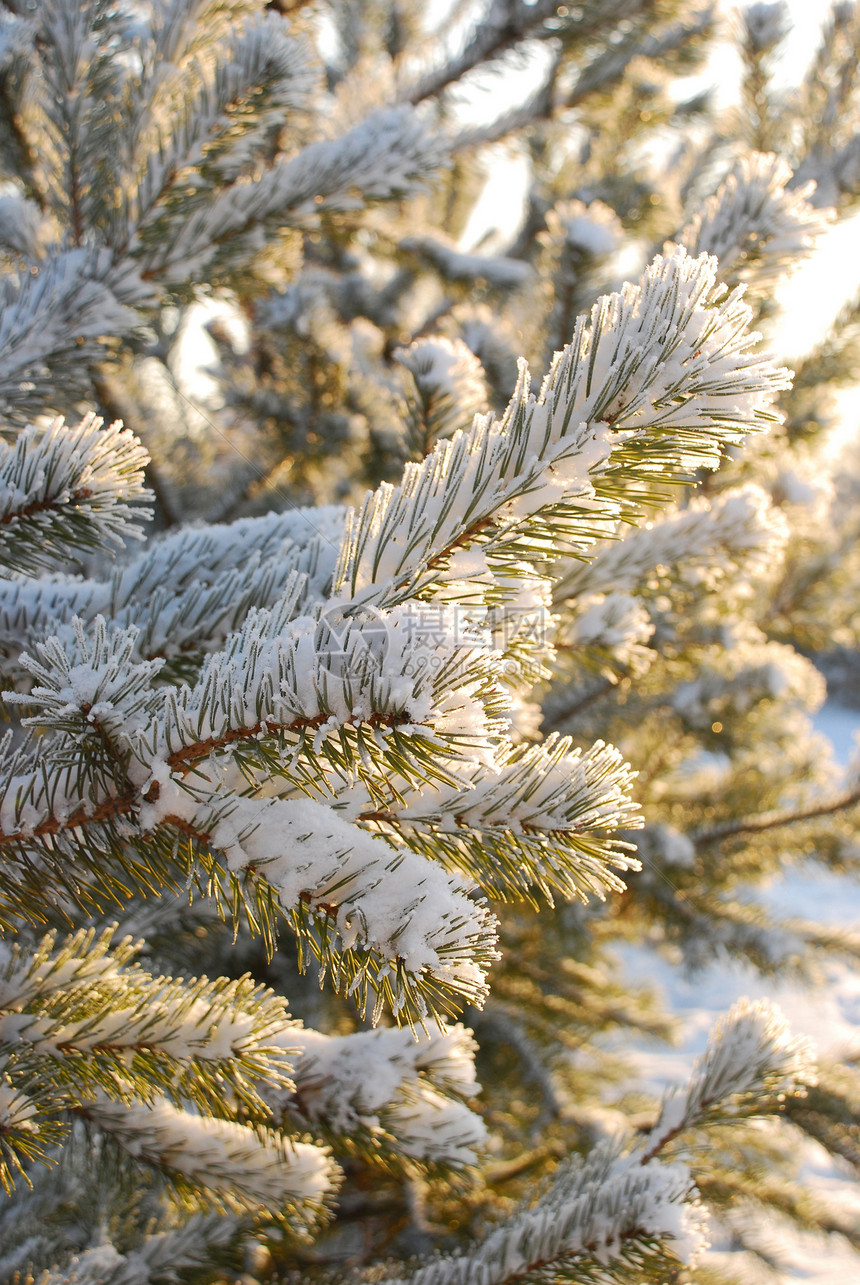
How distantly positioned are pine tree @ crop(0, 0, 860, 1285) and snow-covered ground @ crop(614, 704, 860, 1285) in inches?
11.3

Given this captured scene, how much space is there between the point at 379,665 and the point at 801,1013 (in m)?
6.11

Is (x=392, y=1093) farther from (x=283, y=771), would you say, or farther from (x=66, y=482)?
(x=66, y=482)

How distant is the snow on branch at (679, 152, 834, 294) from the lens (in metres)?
1.00

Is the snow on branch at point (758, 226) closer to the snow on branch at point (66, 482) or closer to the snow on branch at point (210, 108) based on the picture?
the snow on branch at point (210, 108)

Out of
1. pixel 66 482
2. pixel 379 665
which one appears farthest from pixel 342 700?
pixel 66 482

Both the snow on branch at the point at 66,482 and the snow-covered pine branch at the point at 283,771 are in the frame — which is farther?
the snow on branch at the point at 66,482

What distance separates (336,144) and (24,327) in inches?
23.8

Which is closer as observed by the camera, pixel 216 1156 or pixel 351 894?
pixel 351 894

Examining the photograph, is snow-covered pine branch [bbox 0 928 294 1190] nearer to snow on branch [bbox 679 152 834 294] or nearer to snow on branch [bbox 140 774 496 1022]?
snow on branch [bbox 140 774 496 1022]

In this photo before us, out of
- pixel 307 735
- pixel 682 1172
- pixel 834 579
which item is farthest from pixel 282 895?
pixel 834 579

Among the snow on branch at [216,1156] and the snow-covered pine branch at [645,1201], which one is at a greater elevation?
the snow on branch at [216,1156]

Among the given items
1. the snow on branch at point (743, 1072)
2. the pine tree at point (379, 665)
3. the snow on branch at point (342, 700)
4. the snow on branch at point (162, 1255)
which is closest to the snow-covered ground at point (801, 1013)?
the pine tree at point (379, 665)

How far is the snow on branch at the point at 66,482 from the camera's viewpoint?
2.23 ft

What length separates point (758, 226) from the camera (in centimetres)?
101
